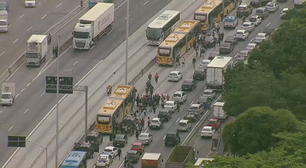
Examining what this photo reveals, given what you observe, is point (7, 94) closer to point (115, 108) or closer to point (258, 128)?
point (115, 108)

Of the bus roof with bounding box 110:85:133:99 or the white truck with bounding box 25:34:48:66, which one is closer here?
the bus roof with bounding box 110:85:133:99

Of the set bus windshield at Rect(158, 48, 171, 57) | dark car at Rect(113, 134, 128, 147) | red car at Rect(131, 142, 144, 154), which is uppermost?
bus windshield at Rect(158, 48, 171, 57)

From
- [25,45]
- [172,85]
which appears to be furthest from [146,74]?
[25,45]

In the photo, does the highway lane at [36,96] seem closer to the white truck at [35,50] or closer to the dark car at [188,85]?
the white truck at [35,50]

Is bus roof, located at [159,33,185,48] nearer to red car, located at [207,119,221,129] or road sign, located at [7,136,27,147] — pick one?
red car, located at [207,119,221,129]

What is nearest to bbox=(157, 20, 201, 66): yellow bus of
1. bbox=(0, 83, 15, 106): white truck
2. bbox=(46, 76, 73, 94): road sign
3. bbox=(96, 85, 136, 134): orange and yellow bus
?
bbox=(96, 85, 136, 134): orange and yellow bus

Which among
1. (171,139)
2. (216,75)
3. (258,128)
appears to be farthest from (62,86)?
(258,128)

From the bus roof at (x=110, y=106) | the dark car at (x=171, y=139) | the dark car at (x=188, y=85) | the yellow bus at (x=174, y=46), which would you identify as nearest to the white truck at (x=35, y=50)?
the yellow bus at (x=174, y=46)

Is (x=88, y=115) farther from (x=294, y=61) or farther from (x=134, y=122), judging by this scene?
(x=294, y=61)
